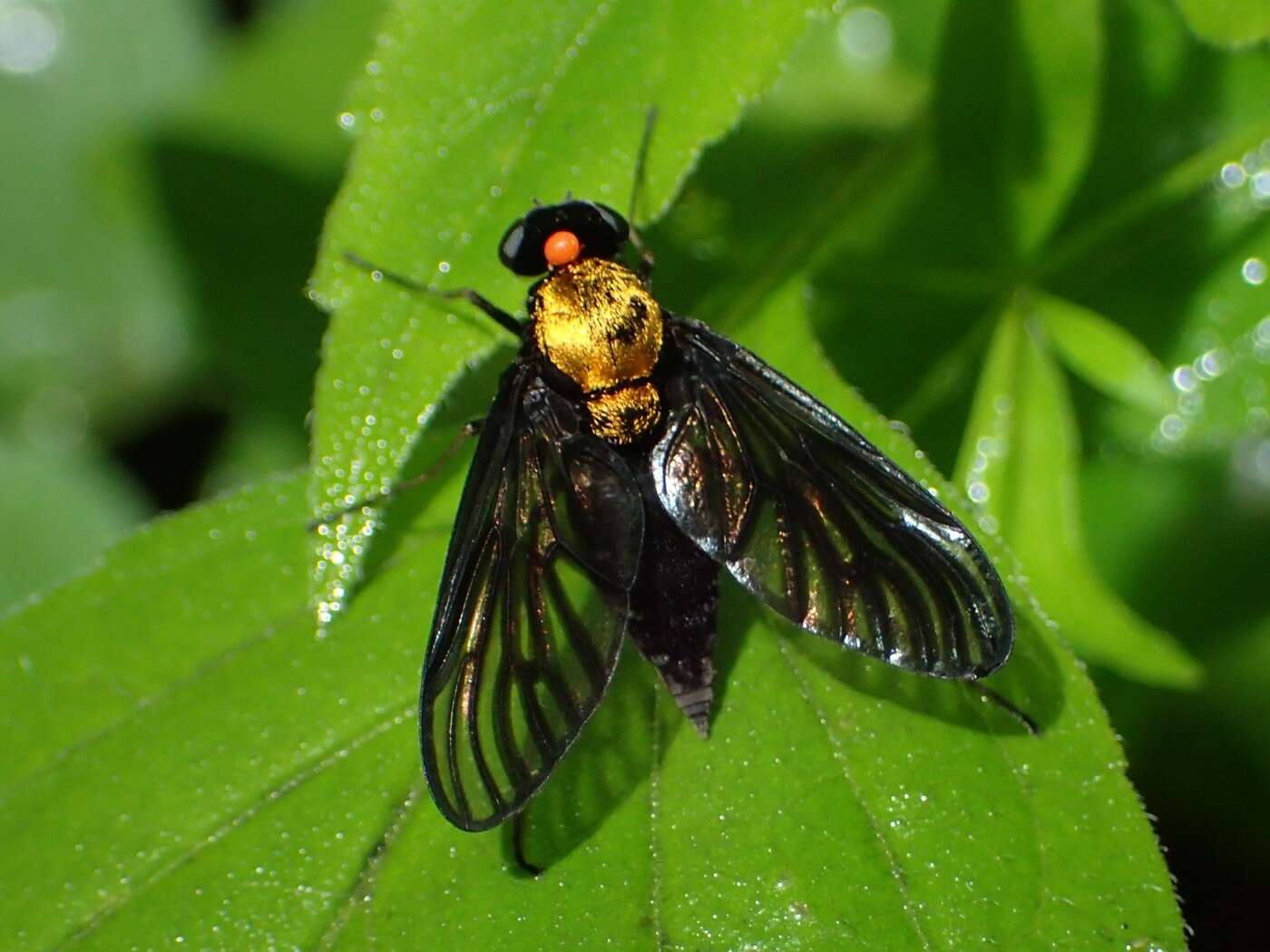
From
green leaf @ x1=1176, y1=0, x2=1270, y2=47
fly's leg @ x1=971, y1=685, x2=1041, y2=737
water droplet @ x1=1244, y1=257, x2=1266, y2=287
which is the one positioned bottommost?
fly's leg @ x1=971, y1=685, x2=1041, y2=737

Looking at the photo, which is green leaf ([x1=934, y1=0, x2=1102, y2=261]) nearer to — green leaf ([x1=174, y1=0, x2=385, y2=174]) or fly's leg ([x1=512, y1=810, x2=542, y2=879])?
fly's leg ([x1=512, y1=810, x2=542, y2=879])

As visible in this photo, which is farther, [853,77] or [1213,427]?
[853,77]

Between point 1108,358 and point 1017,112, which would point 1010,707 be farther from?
point 1017,112

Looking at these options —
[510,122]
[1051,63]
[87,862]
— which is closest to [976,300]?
[1051,63]

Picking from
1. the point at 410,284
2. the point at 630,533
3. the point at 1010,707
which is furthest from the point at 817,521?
the point at 410,284

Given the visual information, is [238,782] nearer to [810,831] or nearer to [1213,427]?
[810,831]

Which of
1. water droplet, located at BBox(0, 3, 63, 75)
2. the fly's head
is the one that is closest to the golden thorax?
the fly's head

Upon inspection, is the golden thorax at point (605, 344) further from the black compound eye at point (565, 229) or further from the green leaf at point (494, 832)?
the green leaf at point (494, 832)

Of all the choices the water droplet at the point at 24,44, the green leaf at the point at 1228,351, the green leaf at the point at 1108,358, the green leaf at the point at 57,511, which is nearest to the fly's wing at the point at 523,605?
the green leaf at the point at 1108,358
